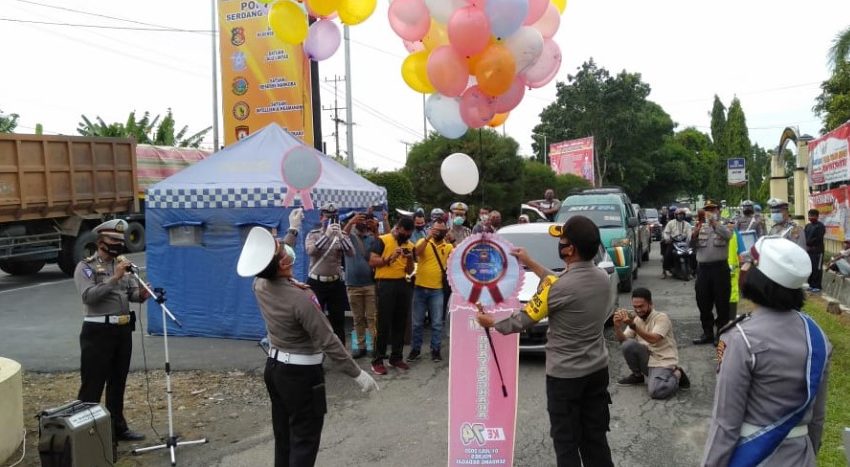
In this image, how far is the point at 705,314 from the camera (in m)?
8.40

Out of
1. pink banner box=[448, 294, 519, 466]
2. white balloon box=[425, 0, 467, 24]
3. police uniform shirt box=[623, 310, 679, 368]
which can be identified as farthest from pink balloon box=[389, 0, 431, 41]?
police uniform shirt box=[623, 310, 679, 368]

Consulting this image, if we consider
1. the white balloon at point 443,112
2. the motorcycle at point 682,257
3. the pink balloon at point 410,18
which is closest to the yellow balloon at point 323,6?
the pink balloon at point 410,18

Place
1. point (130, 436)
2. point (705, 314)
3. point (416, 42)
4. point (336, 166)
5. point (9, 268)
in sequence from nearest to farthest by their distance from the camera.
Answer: point (130, 436), point (416, 42), point (705, 314), point (336, 166), point (9, 268)

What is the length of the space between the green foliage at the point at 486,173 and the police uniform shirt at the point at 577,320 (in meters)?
15.7

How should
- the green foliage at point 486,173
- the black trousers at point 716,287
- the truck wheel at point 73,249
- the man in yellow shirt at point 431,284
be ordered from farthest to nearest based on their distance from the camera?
the green foliage at point 486,173, the truck wheel at point 73,249, the black trousers at point 716,287, the man in yellow shirt at point 431,284

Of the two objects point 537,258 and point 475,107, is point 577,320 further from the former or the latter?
point 537,258

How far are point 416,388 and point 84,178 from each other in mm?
11920

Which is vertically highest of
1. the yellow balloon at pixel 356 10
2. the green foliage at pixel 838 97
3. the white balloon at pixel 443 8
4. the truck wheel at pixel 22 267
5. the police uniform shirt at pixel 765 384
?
the green foliage at pixel 838 97

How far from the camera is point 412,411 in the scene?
243 inches

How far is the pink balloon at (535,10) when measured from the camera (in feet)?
18.0

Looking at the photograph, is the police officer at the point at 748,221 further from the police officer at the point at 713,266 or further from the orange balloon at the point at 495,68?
the orange balloon at the point at 495,68

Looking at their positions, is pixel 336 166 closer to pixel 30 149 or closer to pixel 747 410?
pixel 30 149

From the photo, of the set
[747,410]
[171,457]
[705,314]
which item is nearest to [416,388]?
[171,457]

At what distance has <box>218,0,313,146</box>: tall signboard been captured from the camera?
50.4 feet
